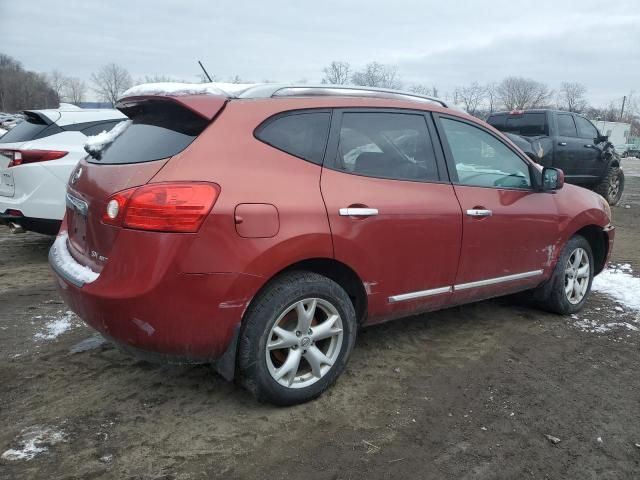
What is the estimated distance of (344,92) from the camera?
3.34 metres

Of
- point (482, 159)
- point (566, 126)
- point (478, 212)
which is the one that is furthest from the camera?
point (566, 126)

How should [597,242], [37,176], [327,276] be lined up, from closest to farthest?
[327,276]
[597,242]
[37,176]

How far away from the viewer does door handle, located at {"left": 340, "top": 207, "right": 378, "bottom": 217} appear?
2984 mm

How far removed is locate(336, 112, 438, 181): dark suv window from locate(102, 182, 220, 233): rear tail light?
883 millimetres

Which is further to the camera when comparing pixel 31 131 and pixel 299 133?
pixel 31 131

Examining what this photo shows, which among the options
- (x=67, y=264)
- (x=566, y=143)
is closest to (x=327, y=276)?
(x=67, y=264)

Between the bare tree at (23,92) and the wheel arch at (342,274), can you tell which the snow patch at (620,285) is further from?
the bare tree at (23,92)

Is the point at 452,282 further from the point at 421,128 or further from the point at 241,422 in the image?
the point at 241,422

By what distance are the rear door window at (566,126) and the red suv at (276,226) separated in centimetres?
775

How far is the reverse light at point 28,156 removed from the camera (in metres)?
5.56

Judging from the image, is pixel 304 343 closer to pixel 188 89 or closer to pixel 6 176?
pixel 188 89

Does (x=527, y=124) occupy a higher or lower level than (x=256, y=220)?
higher

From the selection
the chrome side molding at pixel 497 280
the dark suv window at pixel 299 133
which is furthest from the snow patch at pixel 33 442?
the chrome side molding at pixel 497 280

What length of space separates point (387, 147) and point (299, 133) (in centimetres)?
67
